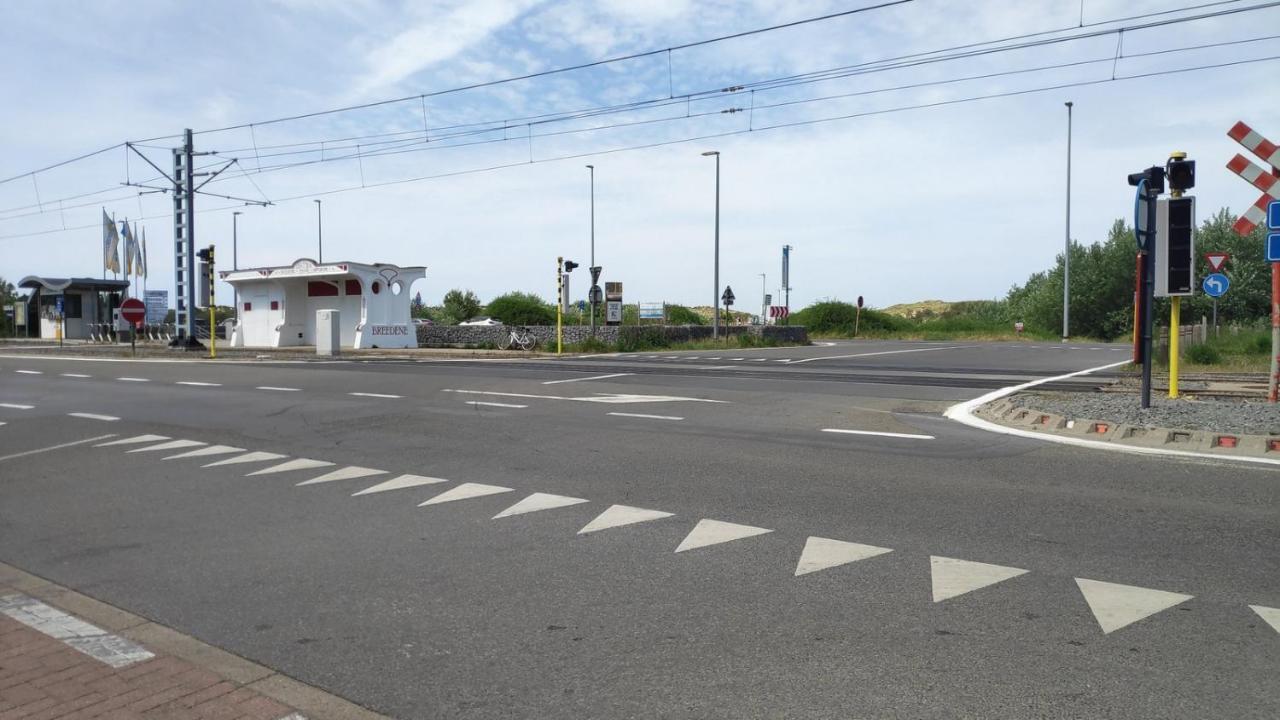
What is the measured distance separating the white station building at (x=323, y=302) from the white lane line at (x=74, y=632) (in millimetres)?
33290

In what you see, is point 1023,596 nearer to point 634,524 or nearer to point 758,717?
point 758,717

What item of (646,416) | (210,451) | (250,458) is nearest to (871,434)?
(646,416)

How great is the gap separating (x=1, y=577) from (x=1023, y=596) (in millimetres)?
5566

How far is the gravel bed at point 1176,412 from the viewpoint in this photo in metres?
9.61

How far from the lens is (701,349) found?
133 ft

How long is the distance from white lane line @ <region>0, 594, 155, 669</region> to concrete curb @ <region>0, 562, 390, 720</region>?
0.05m

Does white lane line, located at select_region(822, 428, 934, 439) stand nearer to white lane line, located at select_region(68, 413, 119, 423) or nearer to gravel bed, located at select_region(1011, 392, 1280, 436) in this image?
gravel bed, located at select_region(1011, 392, 1280, 436)

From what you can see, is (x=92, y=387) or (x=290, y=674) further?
(x=92, y=387)

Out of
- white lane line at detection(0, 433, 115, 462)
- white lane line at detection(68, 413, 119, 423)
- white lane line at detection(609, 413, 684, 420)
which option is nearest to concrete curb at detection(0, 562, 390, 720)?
white lane line at detection(0, 433, 115, 462)

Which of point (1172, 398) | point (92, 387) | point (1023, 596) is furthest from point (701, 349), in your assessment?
point (1023, 596)

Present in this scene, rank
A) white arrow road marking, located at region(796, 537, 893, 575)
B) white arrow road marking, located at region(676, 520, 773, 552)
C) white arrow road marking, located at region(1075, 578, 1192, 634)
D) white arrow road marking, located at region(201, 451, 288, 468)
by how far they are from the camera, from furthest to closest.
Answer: white arrow road marking, located at region(201, 451, 288, 468) → white arrow road marking, located at region(676, 520, 773, 552) → white arrow road marking, located at region(796, 537, 893, 575) → white arrow road marking, located at region(1075, 578, 1192, 634)

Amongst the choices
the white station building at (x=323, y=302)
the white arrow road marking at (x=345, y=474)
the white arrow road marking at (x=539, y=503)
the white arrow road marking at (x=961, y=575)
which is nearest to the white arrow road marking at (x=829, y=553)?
the white arrow road marking at (x=961, y=575)

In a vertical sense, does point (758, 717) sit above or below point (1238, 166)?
below

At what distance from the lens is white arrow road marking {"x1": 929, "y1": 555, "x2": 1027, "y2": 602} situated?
4.61 meters
